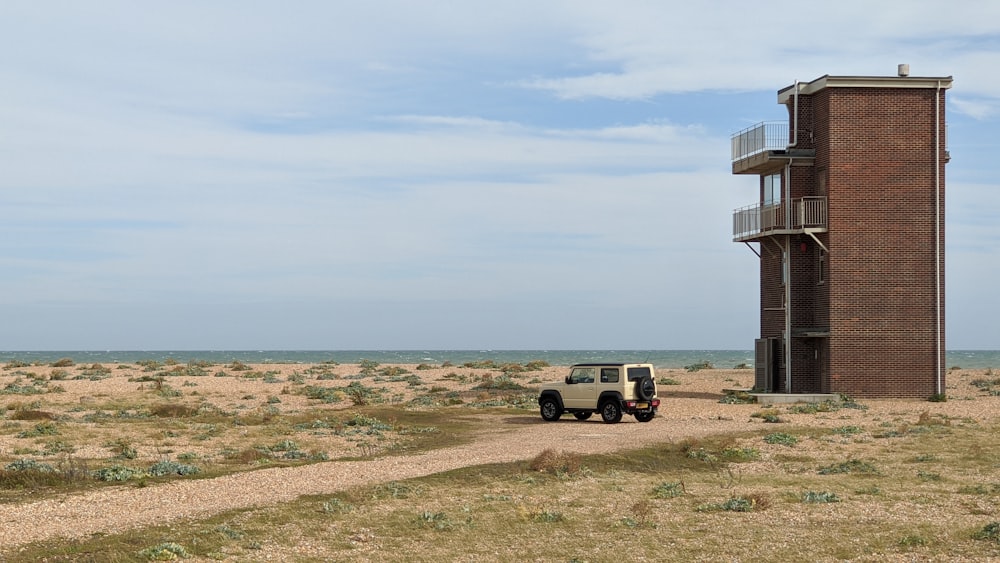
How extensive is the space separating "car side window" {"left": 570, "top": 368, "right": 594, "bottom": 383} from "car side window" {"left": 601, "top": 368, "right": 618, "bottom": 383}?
1.24 ft

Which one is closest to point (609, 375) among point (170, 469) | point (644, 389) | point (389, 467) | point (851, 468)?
point (644, 389)

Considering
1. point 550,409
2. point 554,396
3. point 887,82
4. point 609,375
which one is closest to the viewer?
point 609,375

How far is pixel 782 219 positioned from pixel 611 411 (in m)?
16.0

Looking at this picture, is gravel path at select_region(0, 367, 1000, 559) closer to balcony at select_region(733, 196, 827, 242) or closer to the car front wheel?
the car front wheel

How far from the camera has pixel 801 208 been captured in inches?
1727

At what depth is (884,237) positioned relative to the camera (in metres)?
43.3

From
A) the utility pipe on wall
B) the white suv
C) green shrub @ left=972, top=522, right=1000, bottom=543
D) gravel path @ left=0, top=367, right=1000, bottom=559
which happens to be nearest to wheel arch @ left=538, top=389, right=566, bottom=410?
the white suv

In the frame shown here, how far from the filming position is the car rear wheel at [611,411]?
33.2 meters

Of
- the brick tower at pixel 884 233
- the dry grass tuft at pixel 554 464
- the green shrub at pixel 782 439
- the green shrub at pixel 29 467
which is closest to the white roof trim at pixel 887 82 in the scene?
the brick tower at pixel 884 233

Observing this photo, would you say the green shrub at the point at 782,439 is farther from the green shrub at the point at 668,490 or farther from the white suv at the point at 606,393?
the green shrub at the point at 668,490

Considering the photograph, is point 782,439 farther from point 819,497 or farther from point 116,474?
point 116,474

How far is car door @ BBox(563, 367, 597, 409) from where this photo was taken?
111ft

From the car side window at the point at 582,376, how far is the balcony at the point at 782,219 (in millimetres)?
13840

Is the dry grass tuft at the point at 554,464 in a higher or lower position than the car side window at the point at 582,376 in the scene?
lower
